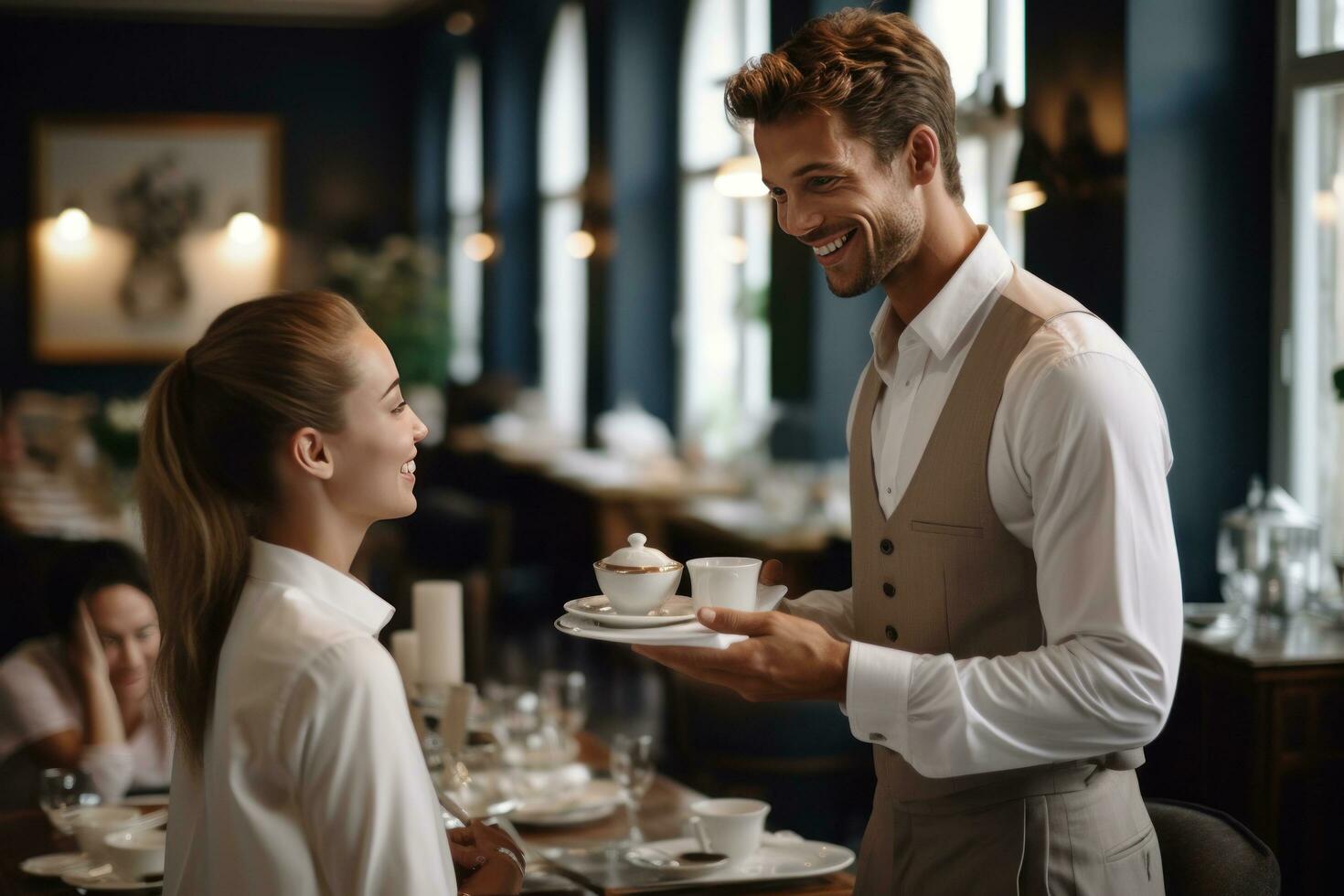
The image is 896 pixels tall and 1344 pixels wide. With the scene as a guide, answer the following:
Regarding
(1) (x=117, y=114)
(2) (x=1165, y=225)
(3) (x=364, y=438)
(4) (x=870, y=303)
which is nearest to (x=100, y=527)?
(4) (x=870, y=303)

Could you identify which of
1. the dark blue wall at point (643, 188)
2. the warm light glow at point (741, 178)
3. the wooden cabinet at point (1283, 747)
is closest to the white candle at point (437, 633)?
the wooden cabinet at point (1283, 747)

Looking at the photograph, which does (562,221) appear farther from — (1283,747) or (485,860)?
(485,860)

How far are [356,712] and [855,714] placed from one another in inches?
21.6

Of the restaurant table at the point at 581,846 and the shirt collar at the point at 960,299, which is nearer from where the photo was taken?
the shirt collar at the point at 960,299

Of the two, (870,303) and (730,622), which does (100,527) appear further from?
(730,622)

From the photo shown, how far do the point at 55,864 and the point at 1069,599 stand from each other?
1.62 metres

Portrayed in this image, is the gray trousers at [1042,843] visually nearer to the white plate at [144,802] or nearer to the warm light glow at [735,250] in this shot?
the white plate at [144,802]

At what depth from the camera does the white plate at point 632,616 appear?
1733 millimetres

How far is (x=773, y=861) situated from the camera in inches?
84.8

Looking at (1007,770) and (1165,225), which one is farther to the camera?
(1165,225)

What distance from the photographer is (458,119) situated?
12.2 m

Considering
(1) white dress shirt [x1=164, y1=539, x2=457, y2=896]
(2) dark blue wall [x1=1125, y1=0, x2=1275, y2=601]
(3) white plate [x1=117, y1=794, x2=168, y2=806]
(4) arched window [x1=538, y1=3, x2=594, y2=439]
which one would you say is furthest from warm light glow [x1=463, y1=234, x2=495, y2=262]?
(1) white dress shirt [x1=164, y1=539, x2=457, y2=896]

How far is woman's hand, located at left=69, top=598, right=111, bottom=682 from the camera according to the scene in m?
3.03

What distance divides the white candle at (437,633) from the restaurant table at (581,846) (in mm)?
356
